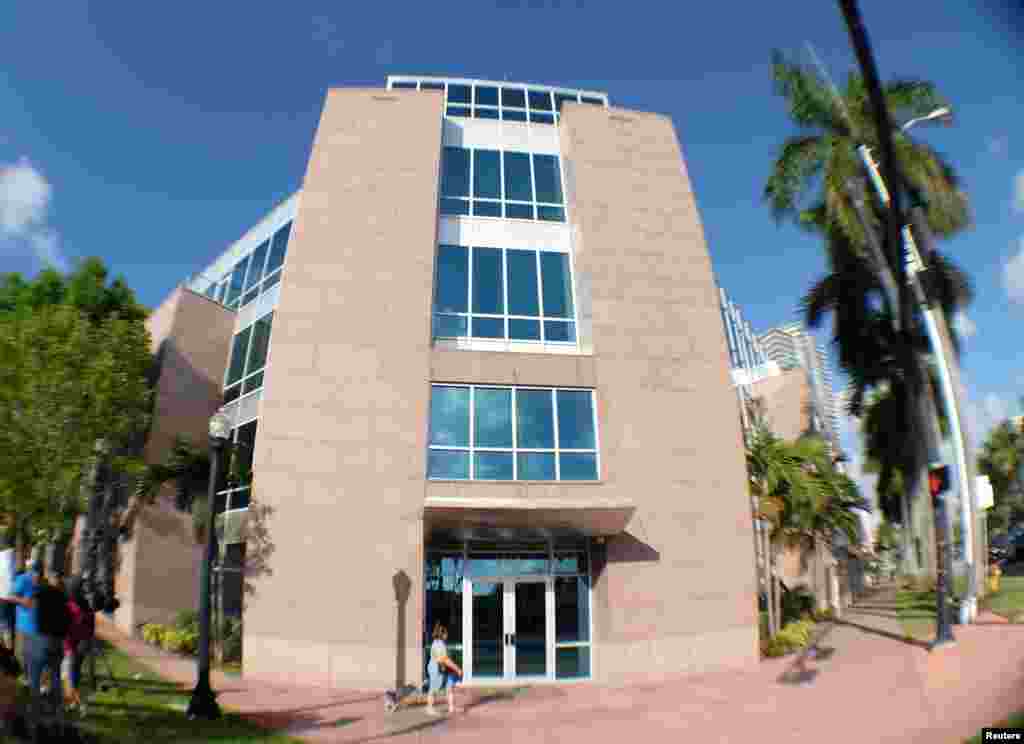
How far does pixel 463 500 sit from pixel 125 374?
30.3 ft

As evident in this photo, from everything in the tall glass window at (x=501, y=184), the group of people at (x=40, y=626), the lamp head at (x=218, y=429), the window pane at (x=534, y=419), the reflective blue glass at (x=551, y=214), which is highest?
the tall glass window at (x=501, y=184)

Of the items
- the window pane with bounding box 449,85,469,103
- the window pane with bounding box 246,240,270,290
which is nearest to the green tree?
the window pane with bounding box 246,240,270,290

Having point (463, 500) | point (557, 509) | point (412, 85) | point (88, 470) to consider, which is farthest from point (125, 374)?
point (412, 85)

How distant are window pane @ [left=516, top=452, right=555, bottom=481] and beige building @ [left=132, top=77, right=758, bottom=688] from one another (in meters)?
0.05

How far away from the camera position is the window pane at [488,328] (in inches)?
724

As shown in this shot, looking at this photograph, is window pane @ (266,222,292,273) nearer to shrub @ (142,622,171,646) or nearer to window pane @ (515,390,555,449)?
window pane @ (515,390,555,449)

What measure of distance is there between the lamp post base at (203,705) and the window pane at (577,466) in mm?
8853

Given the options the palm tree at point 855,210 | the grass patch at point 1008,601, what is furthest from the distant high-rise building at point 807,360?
the grass patch at point 1008,601

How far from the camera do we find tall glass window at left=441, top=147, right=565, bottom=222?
20.1 m

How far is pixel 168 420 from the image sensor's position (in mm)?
21984

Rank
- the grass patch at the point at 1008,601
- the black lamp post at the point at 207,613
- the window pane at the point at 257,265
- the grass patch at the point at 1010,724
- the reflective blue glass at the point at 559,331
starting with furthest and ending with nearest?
the window pane at the point at 257,265, the reflective blue glass at the point at 559,331, the grass patch at the point at 1008,601, the black lamp post at the point at 207,613, the grass patch at the point at 1010,724

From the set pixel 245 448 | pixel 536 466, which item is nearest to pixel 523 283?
pixel 536 466

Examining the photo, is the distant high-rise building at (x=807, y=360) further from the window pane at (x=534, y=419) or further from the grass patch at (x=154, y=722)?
the grass patch at (x=154, y=722)

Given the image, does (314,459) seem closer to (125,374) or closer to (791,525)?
(125,374)
